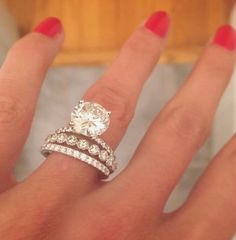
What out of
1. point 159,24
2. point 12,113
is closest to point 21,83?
point 12,113

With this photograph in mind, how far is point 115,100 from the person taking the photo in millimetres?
490

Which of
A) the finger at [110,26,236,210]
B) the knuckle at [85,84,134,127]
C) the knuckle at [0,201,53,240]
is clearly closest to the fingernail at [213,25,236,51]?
the finger at [110,26,236,210]

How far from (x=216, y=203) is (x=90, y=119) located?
0.13m

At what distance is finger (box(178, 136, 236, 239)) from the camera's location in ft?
1.51

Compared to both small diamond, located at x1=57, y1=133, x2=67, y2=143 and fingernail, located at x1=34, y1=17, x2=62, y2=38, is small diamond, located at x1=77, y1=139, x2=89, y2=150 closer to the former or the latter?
small diamond, located at x1=57, y1=133, x2=67, y2=143

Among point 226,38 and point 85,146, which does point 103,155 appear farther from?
point 226,38

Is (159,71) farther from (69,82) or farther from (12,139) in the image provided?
(12,139)

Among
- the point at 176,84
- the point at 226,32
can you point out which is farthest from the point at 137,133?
the point at 226,32

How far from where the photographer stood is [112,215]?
427 mm

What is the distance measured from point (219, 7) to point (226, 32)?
0.72ft

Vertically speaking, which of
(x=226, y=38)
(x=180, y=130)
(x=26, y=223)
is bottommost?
(x=26, y=223)

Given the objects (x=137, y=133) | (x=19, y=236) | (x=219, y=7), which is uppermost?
(x=219, y=7)

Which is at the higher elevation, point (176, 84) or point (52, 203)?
point (176, 84)

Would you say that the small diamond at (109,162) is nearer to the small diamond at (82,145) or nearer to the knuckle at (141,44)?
the small diamond at (82,145)
